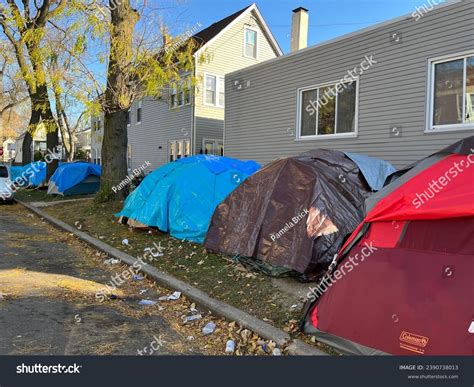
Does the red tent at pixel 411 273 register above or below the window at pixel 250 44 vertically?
below

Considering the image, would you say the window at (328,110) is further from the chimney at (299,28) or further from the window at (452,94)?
the chimney at (299,28)

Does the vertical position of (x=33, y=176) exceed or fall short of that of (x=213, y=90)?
it falls short

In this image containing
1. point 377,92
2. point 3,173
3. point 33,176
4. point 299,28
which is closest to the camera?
point 377,92

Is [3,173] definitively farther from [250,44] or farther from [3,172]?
[250,44]

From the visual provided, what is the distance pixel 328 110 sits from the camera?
1108 cm

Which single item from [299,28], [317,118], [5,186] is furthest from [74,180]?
[317,118]

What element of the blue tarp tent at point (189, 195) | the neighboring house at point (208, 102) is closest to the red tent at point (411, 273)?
the blue tarp tent at point (189, 195)

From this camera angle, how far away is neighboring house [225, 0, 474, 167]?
8.17 m

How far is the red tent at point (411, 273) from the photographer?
10.4 feet

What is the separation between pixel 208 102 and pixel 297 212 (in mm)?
15866

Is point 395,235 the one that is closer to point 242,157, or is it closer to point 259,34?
point 242,157

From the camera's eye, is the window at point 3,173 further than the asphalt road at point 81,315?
Yes

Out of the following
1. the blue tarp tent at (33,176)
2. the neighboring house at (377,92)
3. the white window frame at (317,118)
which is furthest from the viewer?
the blue tarp tent at (33,176)

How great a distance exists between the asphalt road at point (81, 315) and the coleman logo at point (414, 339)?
5.65 ft
